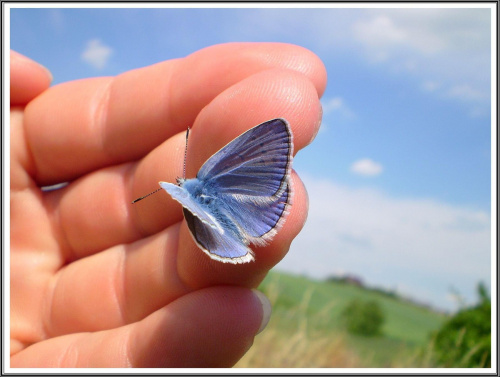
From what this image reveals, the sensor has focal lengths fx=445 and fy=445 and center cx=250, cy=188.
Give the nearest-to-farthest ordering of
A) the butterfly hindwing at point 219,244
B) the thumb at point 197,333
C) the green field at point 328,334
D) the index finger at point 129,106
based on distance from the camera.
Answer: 1. the butterfly hindwing at point 219,244
2. the thumb at point 197,333
3. the index finger at point 129,106
4. the green field at point 328,334

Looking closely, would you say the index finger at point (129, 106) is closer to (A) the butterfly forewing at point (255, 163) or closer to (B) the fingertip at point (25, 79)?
(B) the fingertip at point (25, 79)

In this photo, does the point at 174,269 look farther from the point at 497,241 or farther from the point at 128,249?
the point at 497,241

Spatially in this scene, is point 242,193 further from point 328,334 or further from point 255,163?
point 328,334

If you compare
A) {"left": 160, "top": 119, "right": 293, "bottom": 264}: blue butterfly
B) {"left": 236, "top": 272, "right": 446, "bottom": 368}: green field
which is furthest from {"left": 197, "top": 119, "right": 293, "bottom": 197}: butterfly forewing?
{"left": 236, "top": 272, "right": 446, "bottom": 368}: green field

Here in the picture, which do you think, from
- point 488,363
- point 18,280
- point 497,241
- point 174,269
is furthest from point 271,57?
point 488,363

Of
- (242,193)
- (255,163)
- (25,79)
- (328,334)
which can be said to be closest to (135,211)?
(242,193)

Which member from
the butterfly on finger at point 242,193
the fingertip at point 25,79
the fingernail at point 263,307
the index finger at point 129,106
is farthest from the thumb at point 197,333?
the fingertip at point 25,79

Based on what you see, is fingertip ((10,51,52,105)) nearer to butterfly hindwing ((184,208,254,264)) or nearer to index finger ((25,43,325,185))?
index finger ((25,43,325,185))
